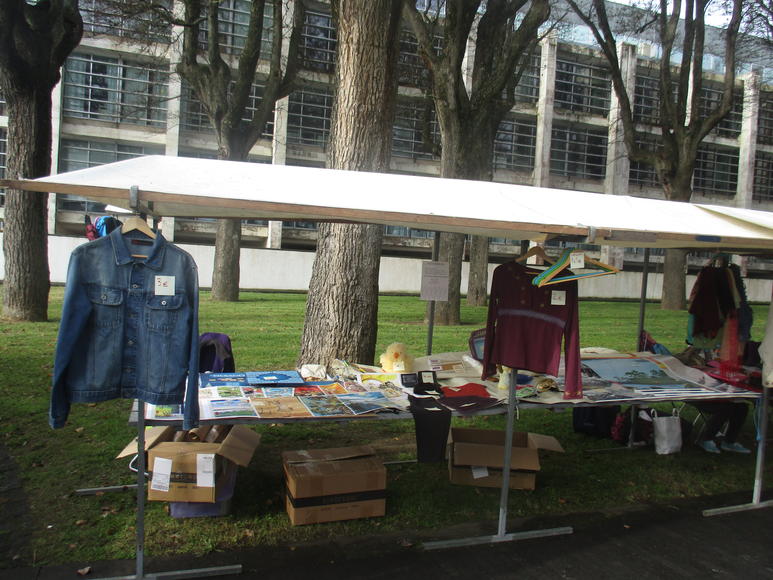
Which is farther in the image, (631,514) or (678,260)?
(678,260)

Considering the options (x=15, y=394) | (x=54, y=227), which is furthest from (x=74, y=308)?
(x=54, y=227)

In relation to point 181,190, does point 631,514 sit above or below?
below

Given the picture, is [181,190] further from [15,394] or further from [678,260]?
[678,260]

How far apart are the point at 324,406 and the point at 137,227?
1.59 m

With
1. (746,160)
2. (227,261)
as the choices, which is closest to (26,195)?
(227,261)

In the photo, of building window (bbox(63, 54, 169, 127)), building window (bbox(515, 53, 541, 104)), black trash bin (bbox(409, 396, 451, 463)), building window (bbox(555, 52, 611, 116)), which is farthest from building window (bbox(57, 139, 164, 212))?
black trash bin (bbox(409, 396, 451, 463))

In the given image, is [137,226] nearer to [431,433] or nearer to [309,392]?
[309,392]

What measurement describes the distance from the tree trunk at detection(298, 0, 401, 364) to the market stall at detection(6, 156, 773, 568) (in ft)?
6.67

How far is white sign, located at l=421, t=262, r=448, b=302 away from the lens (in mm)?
5309

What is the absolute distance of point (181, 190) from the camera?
2.98 metres

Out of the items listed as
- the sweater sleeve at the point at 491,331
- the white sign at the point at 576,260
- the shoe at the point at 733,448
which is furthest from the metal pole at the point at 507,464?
the shoe at the point at 733,448

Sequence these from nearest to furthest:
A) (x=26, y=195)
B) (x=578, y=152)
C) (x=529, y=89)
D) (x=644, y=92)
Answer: (x=26, y=195) → (x=529, y=89) → (x=578, y=152) → (x=644, y=92)

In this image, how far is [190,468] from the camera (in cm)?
367

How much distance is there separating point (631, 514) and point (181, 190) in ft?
11.7
